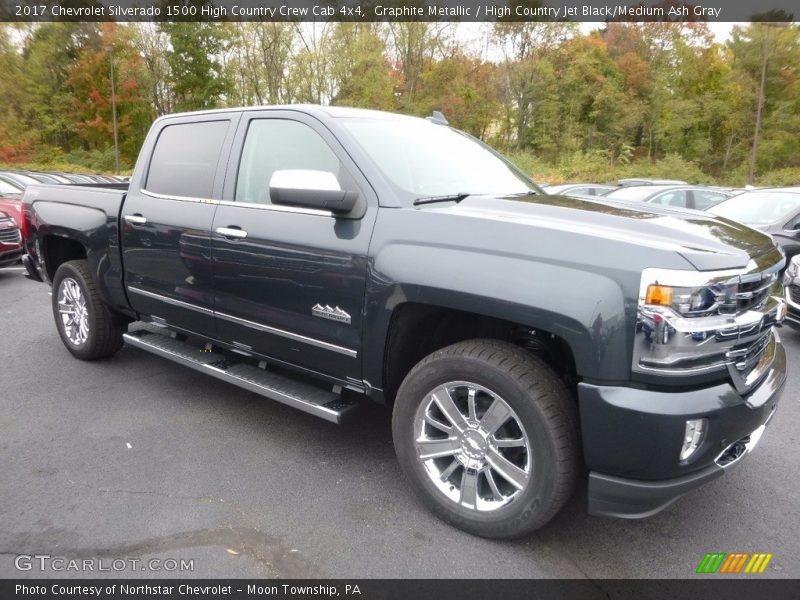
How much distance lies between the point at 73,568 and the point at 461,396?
1.81 meters

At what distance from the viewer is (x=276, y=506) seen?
2.86m

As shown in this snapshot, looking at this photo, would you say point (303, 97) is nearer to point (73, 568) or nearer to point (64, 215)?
point (64, 215)

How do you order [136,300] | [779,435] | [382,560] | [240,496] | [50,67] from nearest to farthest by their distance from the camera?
[382,560], [240,496], [779,435], [136,300], [50,67]

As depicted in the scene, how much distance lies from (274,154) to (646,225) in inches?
83.8

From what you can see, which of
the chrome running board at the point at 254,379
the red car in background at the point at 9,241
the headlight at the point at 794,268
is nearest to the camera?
the chrome running board at the point at 254,379

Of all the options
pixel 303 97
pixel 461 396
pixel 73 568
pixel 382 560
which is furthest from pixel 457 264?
pixel 303 97

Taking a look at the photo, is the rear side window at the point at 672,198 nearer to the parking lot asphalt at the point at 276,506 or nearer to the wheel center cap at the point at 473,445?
the parking lot asphalt at the point at 276,506

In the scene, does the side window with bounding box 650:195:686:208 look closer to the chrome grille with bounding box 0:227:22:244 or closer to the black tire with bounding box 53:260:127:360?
the black tire with bounding box 53:260:127:360

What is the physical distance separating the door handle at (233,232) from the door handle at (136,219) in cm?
90

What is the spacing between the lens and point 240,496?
116 inches

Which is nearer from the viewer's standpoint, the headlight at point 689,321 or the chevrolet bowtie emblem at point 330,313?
the headlight at point 689,321

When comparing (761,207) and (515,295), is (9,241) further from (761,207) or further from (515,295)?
(761,207)

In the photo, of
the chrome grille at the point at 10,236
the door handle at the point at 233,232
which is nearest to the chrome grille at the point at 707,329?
the door handle at the point at 233,232

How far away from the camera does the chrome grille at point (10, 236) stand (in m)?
8.75
